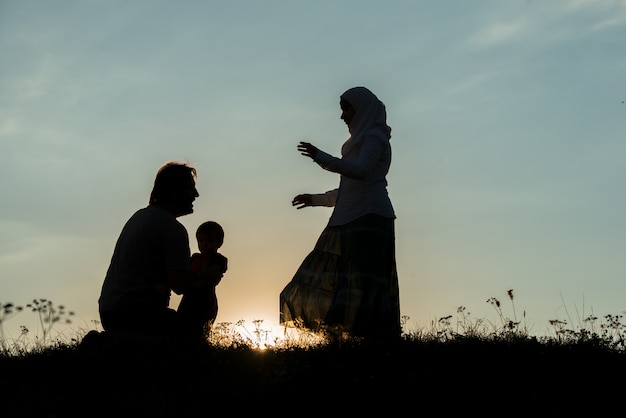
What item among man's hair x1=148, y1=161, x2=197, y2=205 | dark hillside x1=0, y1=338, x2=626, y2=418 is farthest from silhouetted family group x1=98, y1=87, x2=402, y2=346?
dark hillside x1=0, y1=338, x2=626, y2=418

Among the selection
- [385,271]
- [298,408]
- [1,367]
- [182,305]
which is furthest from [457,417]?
[1,367]

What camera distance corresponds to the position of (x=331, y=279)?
32.0 feet

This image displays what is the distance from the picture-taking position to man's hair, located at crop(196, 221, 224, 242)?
9.95 m

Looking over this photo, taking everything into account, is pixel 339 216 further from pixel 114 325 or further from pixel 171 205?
pixel 114 325

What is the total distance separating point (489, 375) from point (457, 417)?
1.35m

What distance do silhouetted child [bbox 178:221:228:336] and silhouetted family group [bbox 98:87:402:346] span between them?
12mm

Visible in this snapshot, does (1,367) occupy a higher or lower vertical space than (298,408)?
higher

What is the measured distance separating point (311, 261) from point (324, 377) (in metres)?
2.64

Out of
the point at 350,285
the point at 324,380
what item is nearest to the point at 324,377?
the point at 324,380

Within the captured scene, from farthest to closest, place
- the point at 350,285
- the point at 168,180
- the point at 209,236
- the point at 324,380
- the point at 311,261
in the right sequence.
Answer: the point at 311,261 < the point at 209,236 < the point at 350,285 < the point at 168,180 < the point at 324,380

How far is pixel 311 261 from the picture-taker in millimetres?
10062

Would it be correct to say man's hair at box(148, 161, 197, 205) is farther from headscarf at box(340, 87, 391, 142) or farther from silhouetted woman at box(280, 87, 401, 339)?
headscarf at box(340, 87, 391, 142)

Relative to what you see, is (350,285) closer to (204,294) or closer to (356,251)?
(356,251)

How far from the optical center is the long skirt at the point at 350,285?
9.42 metres
